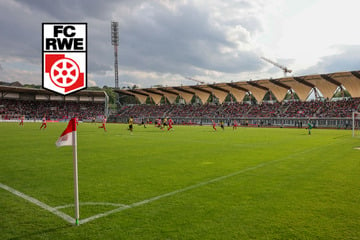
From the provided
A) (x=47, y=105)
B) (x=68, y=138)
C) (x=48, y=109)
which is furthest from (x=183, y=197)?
(x=47, y=105)

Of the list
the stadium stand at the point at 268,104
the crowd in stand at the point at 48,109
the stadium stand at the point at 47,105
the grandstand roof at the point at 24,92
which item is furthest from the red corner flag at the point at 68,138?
the grandstand roof at the point at 24,92

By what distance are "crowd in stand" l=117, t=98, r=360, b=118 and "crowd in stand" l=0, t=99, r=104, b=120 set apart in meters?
10.7

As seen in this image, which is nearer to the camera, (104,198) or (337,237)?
(337,237)

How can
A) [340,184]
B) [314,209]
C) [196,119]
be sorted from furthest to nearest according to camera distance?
[196,119] < [340,184] < [314,209]

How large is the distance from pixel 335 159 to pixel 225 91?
6515 cm

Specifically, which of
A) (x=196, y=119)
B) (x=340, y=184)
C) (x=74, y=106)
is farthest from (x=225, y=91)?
(x=340, y=184)

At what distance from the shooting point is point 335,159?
1160 cm

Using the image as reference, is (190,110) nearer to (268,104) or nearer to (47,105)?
(268,104)

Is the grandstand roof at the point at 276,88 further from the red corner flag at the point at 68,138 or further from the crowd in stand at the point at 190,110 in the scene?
the red corner flag at the point at 68,138

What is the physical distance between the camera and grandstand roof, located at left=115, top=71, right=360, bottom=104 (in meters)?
54.3

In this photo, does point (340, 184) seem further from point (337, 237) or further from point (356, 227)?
point (337, 237)

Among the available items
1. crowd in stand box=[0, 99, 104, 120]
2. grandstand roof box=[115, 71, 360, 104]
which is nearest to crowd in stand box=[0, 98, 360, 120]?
crowd in stand box=[0, 99, 104, 120]

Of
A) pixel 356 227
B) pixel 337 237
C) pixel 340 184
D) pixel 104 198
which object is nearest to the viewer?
pixel 337 237

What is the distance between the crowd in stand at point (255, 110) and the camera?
55938mm
